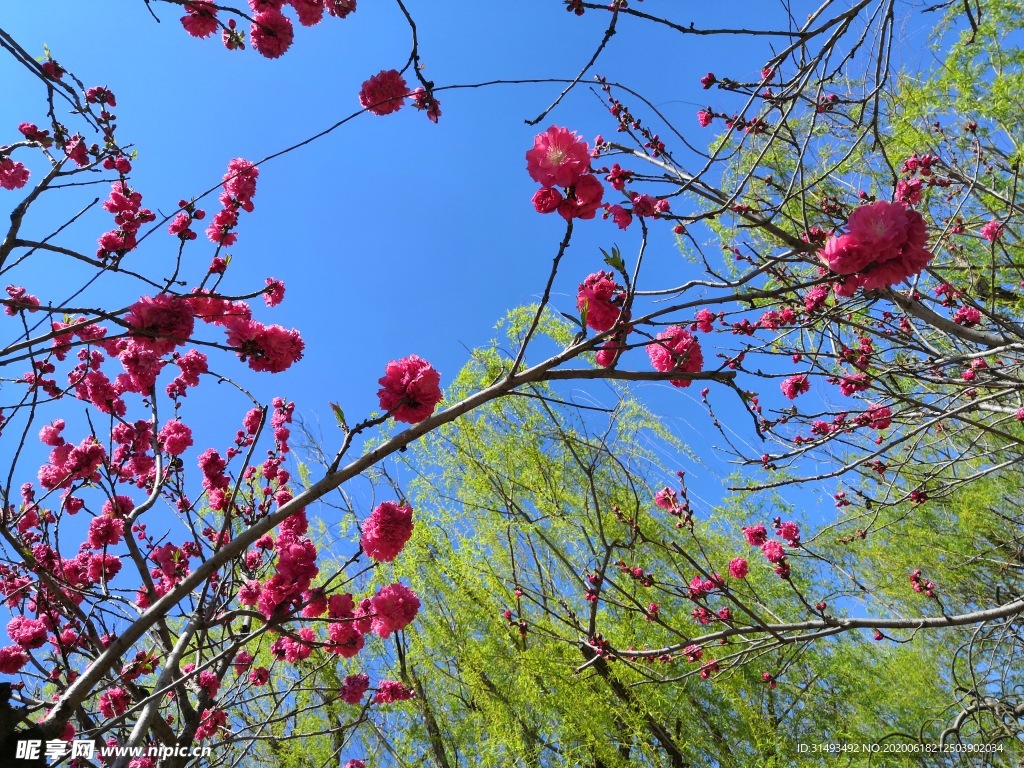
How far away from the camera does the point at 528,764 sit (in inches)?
184

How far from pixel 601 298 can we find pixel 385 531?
110 centimetres

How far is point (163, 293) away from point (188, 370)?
87 centimetres

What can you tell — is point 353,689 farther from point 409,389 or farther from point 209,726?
point 409,389

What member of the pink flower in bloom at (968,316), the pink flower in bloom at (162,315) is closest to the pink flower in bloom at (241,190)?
the pink flower in bloom at (162,315)

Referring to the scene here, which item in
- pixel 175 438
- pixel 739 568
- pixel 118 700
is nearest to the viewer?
pixel 118 700

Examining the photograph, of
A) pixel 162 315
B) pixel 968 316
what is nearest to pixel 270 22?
pixel 162 315

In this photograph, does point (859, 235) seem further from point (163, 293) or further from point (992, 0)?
point (992, 0)

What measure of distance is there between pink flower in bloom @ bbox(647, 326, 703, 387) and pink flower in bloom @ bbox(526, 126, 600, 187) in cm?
55

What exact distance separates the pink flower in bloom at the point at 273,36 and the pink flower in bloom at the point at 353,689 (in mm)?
2819

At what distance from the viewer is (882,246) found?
1526 millimetres

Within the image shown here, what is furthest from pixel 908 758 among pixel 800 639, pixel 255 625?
pixel 255 625

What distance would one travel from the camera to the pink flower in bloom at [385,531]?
6.89 ft

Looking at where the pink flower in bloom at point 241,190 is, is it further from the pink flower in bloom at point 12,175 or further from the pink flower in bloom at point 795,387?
the pink flower in bloom at point 795,387

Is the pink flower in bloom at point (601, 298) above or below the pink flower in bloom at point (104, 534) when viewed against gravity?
below
